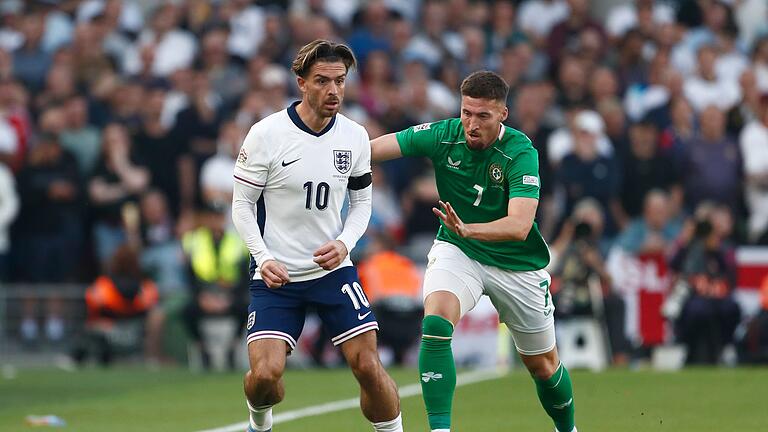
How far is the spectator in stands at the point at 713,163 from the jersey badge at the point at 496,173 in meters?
9.28

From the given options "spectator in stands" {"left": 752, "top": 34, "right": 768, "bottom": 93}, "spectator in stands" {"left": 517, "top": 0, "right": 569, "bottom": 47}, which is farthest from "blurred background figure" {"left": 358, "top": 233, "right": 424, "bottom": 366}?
"spectator in stands" {"left": 752, "top": 34, "right": 768, "bottom": 93}

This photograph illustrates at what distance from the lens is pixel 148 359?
730 inches

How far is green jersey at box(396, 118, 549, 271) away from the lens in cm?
950

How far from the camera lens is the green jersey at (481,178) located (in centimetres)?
950

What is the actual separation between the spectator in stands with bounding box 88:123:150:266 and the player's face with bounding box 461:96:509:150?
9885 millimetres

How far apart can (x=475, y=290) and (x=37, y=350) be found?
10092 mm

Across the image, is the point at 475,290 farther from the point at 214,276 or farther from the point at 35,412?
the point at 214,276

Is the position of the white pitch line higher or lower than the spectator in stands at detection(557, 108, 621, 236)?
lower

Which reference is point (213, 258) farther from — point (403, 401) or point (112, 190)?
point (403, 401)

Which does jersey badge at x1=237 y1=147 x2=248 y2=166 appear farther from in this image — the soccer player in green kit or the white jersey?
the soccer player in green kit

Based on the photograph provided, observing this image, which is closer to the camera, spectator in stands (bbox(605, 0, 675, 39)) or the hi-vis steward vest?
the hi-vis steward vest

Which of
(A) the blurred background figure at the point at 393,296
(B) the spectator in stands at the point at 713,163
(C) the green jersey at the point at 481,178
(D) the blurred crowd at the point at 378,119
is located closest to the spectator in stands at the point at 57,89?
(D) the blurred crowd at the point at 378,119

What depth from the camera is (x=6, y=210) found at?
60.0 feet

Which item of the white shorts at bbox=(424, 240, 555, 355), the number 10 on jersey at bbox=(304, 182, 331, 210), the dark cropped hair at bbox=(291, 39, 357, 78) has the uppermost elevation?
the dark cropped hair at bbox=(291, 39, 357, 78)
